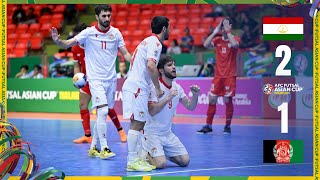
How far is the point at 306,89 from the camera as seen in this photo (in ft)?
50.6

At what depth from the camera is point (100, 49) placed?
945cm

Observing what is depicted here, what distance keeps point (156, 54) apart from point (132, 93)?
546mm

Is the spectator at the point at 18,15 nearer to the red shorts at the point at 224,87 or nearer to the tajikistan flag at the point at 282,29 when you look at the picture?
the red shorts at the point at 224,87

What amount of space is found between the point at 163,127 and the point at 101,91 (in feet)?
4.08

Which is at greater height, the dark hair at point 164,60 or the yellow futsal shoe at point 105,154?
the dark hair at point 164,60

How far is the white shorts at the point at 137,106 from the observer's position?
7906 millimetres

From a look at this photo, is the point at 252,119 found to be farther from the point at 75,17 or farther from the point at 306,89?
the point at 75,17

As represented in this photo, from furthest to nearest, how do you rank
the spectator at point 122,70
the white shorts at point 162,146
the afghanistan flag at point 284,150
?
the spectator at point 122,70, the white shorts at point 162,146, the afghanistan flag at point 284,150

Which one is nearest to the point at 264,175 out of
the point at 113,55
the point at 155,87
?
the point at 155,87

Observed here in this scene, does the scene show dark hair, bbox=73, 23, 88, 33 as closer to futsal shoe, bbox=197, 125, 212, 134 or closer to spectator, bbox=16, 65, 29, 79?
→ spectator, bbox=16, 65, 29, 79

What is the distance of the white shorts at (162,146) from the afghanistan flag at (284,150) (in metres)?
1.44

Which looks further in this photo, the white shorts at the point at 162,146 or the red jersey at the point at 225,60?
the red jersey at the point at 225,60

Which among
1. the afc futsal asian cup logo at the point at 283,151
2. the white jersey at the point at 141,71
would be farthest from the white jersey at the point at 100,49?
the afc futsal asian cup logo at the point at 283,151

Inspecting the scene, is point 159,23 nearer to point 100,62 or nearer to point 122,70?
point 100,62
